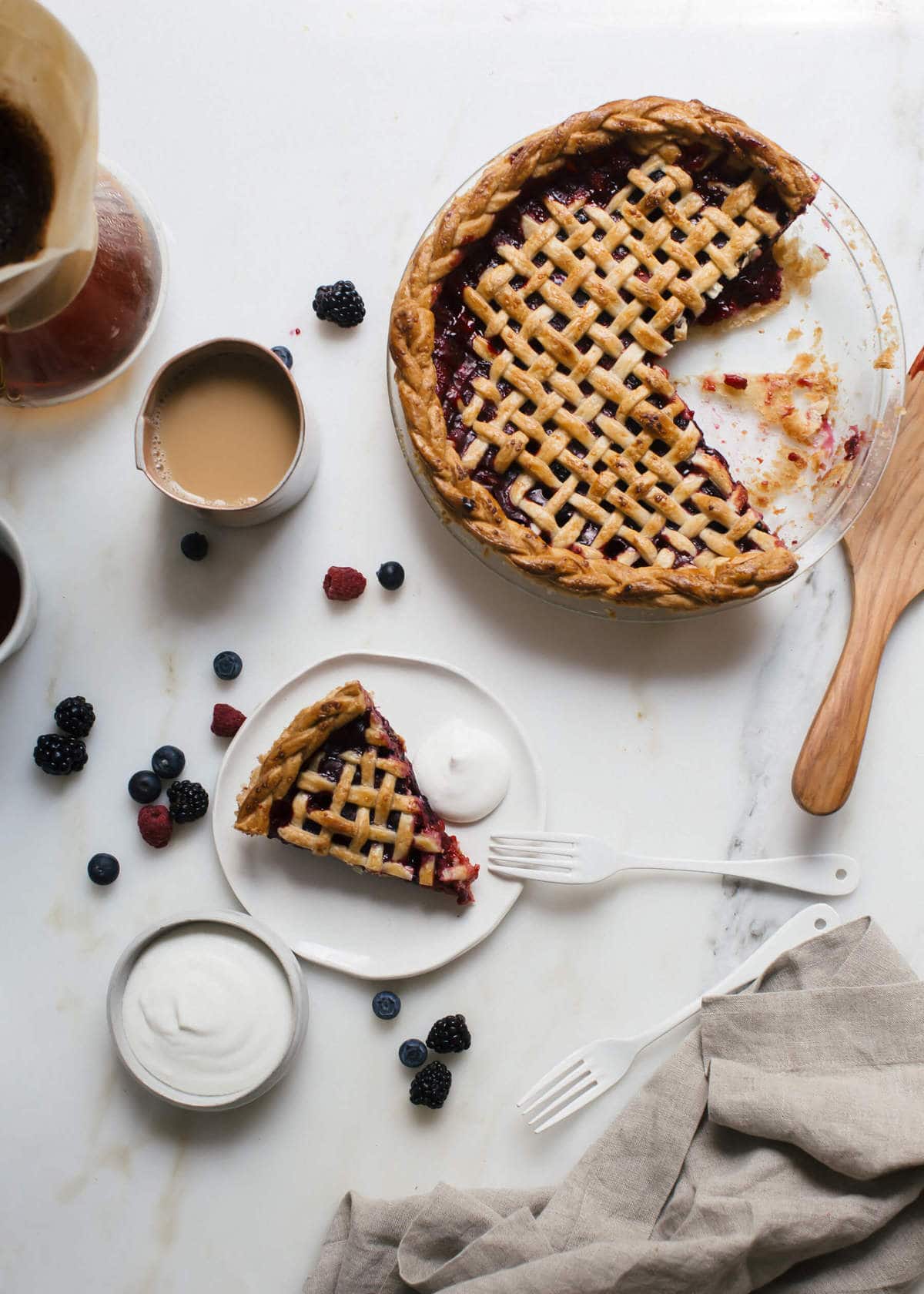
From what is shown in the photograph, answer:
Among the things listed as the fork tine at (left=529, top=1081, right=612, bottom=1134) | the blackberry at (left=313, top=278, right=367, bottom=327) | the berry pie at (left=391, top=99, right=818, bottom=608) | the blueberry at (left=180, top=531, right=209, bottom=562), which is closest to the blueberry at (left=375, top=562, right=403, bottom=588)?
the berry pie at (left=391, top=99, right=818, bottom=608)

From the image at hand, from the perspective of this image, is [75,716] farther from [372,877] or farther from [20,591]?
[372,877]

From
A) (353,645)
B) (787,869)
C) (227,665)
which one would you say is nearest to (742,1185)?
(787,869)

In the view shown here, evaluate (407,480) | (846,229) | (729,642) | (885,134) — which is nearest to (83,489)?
(407,480)

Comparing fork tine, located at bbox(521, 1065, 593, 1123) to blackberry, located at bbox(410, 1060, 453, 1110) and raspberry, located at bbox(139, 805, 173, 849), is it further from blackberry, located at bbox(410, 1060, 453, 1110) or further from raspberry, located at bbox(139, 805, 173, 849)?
raspberry, located at bbox(139, 805, 173, 849)

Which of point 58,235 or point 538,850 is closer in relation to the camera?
point 58,235

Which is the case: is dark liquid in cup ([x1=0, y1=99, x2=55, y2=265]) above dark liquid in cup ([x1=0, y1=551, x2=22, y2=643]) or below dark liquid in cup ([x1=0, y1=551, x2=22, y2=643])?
above

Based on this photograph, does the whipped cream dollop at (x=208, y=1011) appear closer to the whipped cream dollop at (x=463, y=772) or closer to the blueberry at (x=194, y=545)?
the whipped cream dollop at (x=463, y=772)

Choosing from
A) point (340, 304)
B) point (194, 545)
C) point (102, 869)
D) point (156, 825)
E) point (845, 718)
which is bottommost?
point (102, 869)
